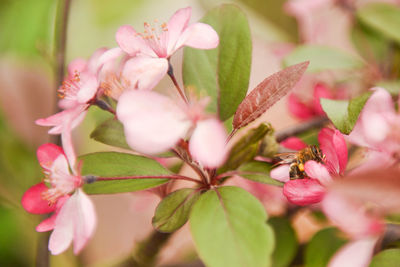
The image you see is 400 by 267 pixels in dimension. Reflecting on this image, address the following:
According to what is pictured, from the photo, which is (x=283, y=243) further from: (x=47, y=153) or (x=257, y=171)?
(x=47, y=153)

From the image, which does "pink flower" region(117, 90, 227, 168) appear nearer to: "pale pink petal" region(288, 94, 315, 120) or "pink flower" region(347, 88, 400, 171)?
"pink flower" region(347, 88, 400, 171)

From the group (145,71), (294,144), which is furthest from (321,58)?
(145,71)

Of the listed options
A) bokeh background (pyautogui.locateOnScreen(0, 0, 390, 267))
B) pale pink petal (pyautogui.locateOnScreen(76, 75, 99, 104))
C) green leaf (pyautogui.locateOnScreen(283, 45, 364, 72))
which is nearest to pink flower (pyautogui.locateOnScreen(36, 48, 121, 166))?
pale pink petal (pyautogui.locateOnScreen(76, 75, 99, 104))

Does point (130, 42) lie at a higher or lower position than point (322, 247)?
higher

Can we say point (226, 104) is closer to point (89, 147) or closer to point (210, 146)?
point (210, 146)

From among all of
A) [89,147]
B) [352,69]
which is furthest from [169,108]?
[89,147]

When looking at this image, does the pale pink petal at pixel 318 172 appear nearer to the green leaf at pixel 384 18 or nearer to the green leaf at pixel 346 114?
the green leaf at pixel 346 114

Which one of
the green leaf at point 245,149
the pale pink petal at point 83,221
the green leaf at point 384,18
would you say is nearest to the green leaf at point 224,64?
the green leaf at point 245,149
